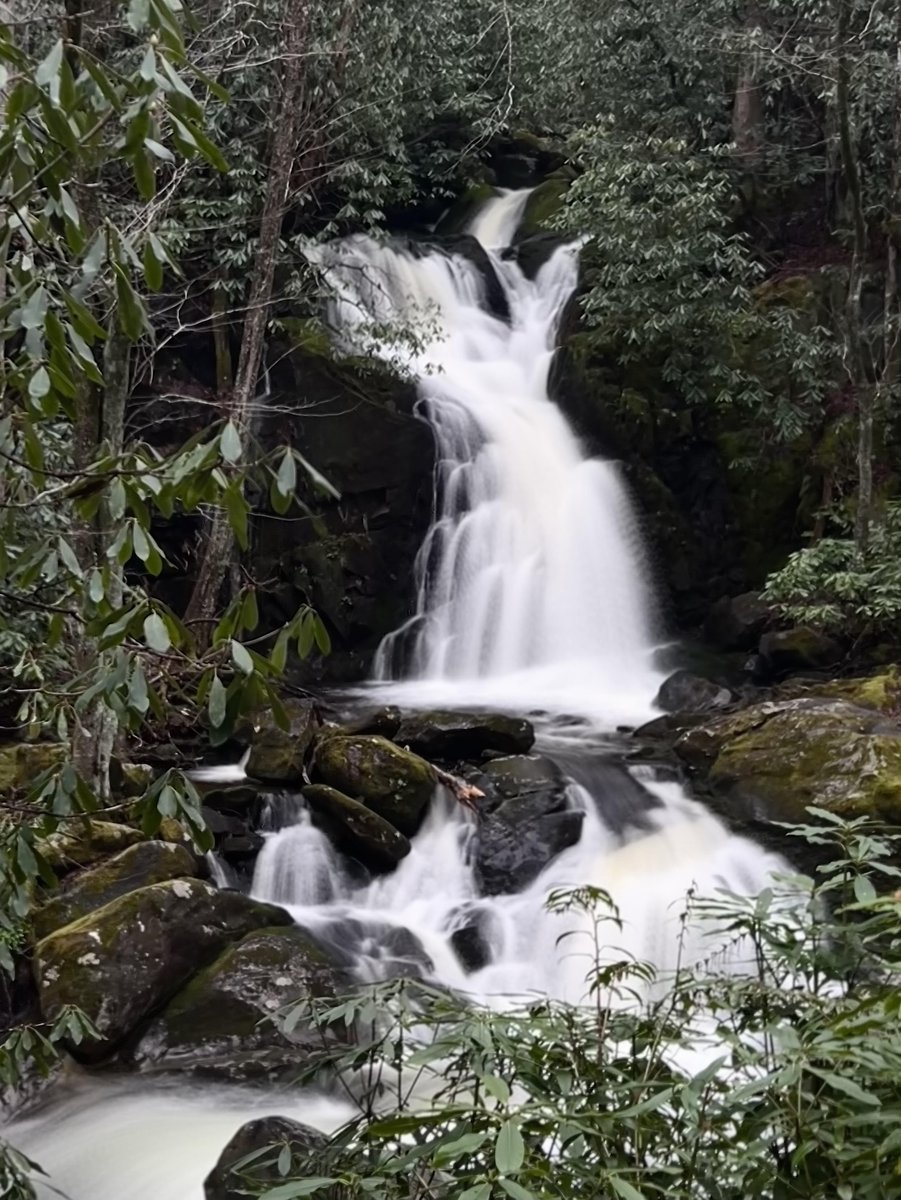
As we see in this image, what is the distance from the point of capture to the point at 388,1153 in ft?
7.32

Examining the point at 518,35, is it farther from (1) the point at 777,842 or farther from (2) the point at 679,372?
(1) the point at 777,842

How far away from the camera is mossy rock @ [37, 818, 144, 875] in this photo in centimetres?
686

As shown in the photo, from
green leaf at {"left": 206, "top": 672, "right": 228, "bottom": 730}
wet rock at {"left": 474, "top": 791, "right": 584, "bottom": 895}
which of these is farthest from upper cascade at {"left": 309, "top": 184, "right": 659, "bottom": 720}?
green leaf at {"left": 206, "top": 672, "right": 228, "bottom": 730}

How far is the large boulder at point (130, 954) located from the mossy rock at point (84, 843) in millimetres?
774

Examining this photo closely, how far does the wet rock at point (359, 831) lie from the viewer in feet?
25.9

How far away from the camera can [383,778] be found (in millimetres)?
8250

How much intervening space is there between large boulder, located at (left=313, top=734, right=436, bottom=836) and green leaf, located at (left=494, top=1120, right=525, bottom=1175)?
649cm

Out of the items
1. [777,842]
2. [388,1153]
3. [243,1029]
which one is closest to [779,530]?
[777,842]

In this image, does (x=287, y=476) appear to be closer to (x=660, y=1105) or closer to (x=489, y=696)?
(x=660, y=1105)

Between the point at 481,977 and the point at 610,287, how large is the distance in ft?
31.8

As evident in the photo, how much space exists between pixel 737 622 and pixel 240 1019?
8.60m

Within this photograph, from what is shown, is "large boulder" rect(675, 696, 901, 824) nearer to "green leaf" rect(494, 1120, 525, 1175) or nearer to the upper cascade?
the upper cascade

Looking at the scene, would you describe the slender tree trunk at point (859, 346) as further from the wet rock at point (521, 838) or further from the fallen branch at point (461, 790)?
the fallen branch at point (461, 790)

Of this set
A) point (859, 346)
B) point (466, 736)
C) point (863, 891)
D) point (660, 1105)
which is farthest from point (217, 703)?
point (859, 346)
